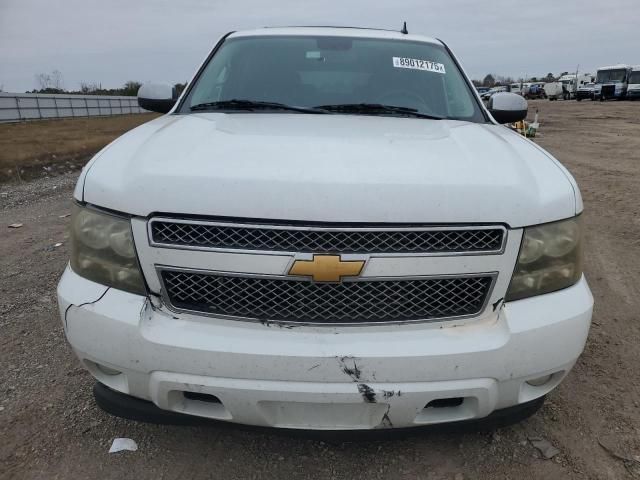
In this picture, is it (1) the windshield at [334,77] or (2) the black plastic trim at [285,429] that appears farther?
(1) the windshield at [334,77]

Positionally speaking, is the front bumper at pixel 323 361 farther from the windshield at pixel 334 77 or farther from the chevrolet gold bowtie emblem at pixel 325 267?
the windshield at pixel 334 77

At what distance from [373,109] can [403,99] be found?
0.23 m

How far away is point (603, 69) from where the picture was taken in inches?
1706

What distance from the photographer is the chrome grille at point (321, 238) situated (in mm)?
1562

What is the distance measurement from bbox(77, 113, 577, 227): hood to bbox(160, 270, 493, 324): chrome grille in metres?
0.22

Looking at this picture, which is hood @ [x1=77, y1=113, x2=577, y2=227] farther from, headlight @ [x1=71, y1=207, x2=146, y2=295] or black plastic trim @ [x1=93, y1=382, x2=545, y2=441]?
black plastic trim @ [x1=93, y1=382, x2=545, y2=441]

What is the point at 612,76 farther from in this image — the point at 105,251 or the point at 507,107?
the point at 105,251

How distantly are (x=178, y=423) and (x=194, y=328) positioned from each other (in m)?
0.40

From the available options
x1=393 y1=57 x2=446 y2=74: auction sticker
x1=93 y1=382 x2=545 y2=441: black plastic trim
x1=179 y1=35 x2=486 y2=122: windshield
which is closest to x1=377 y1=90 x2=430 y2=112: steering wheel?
x1=179 y1=35 x2=486 y2=122: windshield

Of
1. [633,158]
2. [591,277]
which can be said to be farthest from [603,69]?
[591,277]

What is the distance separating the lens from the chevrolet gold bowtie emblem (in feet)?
5.11

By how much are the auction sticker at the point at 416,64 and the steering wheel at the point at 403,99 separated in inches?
8.9

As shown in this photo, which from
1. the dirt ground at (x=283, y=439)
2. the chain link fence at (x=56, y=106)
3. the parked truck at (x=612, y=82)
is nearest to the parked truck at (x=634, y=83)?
the parked truck at (x=612, y=82)

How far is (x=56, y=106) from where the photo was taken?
3194cm
